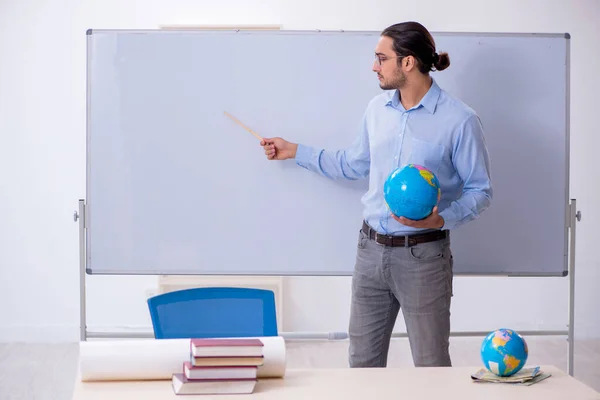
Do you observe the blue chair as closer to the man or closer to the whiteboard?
the man

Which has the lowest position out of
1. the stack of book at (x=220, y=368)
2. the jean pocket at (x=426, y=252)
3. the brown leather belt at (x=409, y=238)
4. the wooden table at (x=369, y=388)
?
the wooden table at (x=369, y=388)

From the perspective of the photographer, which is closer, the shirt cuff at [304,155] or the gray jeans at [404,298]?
the gray jeans at [404,298]

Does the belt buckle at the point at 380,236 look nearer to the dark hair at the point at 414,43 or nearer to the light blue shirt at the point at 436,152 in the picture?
the light blue shirt at the point at 436,152

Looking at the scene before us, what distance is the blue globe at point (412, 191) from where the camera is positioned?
2451 mm

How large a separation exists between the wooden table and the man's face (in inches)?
45.3

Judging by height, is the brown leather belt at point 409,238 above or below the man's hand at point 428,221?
below

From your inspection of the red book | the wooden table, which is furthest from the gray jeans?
the red book

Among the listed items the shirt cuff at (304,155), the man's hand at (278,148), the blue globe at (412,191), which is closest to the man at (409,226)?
the blue globe at (412,191)

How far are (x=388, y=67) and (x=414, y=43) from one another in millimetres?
120

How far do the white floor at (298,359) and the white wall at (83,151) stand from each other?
0.43 ft

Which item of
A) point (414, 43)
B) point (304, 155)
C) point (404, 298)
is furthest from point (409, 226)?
point (304, 155)

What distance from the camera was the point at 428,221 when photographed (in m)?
2.63

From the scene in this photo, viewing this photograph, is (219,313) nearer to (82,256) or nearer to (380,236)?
(380,236)

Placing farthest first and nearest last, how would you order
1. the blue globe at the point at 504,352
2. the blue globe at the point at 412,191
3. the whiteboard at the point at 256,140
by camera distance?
the whiteboard at the point at 256,140, the blue globe at the point at 412,191, the blue globe at the point at 504,352
